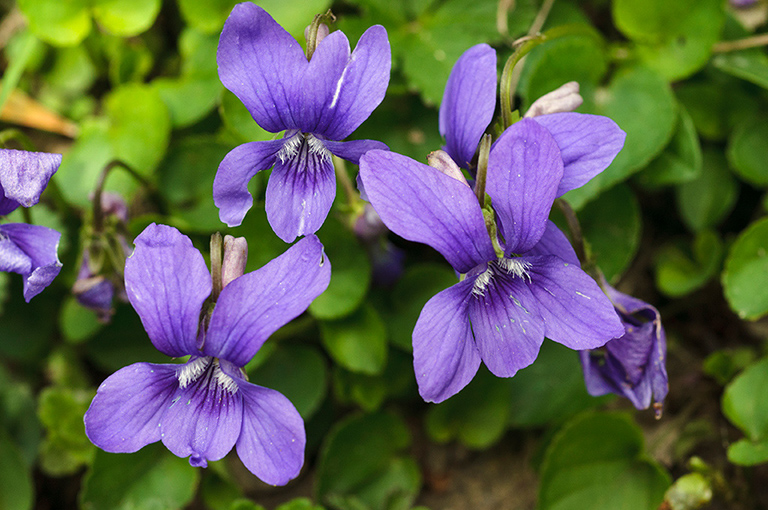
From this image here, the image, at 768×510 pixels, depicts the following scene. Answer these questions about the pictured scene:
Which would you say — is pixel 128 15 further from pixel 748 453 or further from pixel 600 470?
pixel 748 453

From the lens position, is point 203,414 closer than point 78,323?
Yes

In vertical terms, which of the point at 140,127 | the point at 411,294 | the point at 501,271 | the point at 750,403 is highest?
the point at 501,271

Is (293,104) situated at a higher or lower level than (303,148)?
higher

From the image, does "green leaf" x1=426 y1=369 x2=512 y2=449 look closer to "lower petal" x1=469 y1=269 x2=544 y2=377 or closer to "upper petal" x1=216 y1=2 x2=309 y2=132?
"lower petal" x1=469 y1=269 x2=544 y2=377

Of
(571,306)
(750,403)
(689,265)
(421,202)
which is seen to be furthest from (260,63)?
(689,265)

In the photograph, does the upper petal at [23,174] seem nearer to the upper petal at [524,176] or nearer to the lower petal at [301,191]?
the lower petal at [301,191]

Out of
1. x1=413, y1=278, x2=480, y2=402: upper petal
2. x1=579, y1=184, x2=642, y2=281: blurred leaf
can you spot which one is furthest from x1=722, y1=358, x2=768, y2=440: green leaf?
x1=413, y1=278, x2=480, y2=402: upper petal

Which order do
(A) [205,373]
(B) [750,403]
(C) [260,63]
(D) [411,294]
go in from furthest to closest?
(D) [411,294] < (B) [750,403] < (A) [205,373] < (C) [260,63]

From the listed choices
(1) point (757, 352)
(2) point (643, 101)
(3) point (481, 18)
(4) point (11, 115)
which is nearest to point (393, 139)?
(3) point (481, 18)
